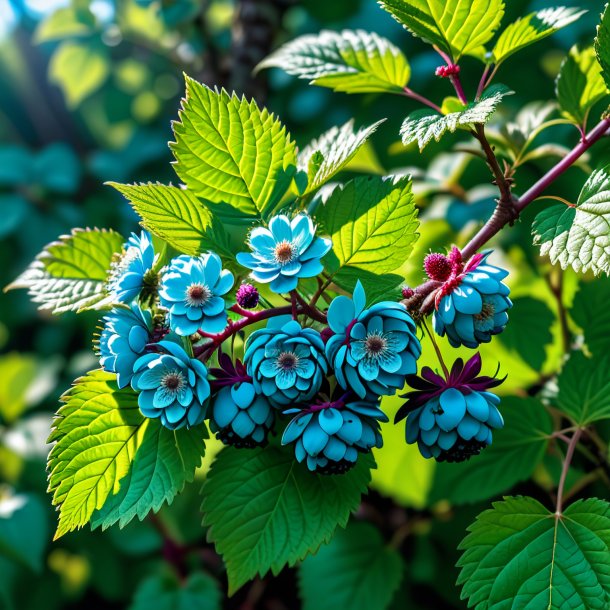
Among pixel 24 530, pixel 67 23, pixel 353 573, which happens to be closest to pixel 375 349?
pixel 353 573

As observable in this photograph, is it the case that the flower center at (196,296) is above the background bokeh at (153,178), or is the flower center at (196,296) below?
above

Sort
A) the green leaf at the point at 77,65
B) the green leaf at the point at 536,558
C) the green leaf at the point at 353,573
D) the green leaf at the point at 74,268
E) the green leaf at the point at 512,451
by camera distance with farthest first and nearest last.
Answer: the green leaf at the point at 77,65
the green leaf at the point at 353,573
the green leaf at the point at 512,451
the green leaf at the point at 74,268
the green leaf at the point at 536,558

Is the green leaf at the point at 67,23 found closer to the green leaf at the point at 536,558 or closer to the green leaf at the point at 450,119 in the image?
the green leaf at the point at 450,119

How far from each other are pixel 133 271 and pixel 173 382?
160 millimetres

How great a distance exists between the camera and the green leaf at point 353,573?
1301mm

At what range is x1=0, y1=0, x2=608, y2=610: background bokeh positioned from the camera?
1408 mm

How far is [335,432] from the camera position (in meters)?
0.67

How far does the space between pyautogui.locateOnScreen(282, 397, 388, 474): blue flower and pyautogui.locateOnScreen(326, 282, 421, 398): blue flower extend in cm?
2

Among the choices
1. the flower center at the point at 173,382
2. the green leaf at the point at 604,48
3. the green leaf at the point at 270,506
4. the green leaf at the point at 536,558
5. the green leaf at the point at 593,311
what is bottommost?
the green leaf at the point at 593,311

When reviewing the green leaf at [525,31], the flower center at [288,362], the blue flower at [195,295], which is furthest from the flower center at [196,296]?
the green leaf at [525,31]

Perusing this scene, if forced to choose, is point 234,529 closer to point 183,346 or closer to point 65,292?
point 183,346

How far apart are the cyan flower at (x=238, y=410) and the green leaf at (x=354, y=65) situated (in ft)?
1.52

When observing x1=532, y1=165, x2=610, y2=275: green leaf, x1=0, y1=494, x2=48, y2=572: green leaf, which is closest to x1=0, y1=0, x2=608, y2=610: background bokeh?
x1=0, y1=494, x2=48, y2=572: green leaf

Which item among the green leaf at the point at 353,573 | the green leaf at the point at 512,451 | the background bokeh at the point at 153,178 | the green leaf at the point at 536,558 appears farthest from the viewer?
the background bokeh at the point at 153,178
